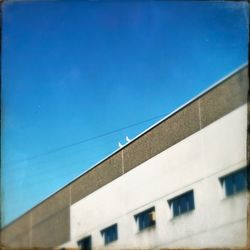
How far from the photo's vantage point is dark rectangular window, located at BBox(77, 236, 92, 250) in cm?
901

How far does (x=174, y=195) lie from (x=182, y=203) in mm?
426

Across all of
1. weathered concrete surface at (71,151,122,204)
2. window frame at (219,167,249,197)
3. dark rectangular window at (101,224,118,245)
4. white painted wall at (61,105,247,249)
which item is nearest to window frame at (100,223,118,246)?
dark rectangular window at (101,224,118,245)

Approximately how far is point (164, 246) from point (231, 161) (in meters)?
3.24

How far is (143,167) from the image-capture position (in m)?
11.1

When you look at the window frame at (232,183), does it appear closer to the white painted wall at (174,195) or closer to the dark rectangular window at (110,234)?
the white painted wall at (174,195)

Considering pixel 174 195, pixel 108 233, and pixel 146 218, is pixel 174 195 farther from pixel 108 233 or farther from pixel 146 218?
pixel 108 233

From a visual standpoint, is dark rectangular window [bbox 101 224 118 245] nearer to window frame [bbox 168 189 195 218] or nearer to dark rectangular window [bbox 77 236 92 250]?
dark rectangular window [bbox 77 236 92 250]

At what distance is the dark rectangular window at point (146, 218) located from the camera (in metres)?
9.83

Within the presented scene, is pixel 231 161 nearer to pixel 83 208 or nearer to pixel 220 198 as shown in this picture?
pixel 220 198

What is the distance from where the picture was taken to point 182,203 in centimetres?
945

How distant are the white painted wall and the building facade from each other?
2 centimetres

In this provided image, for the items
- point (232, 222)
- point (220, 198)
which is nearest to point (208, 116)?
point (220, 198)

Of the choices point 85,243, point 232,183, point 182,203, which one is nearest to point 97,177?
point 85,243

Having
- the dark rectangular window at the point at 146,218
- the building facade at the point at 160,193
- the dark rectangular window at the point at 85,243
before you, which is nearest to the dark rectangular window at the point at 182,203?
the building facade at the point at 160,193
